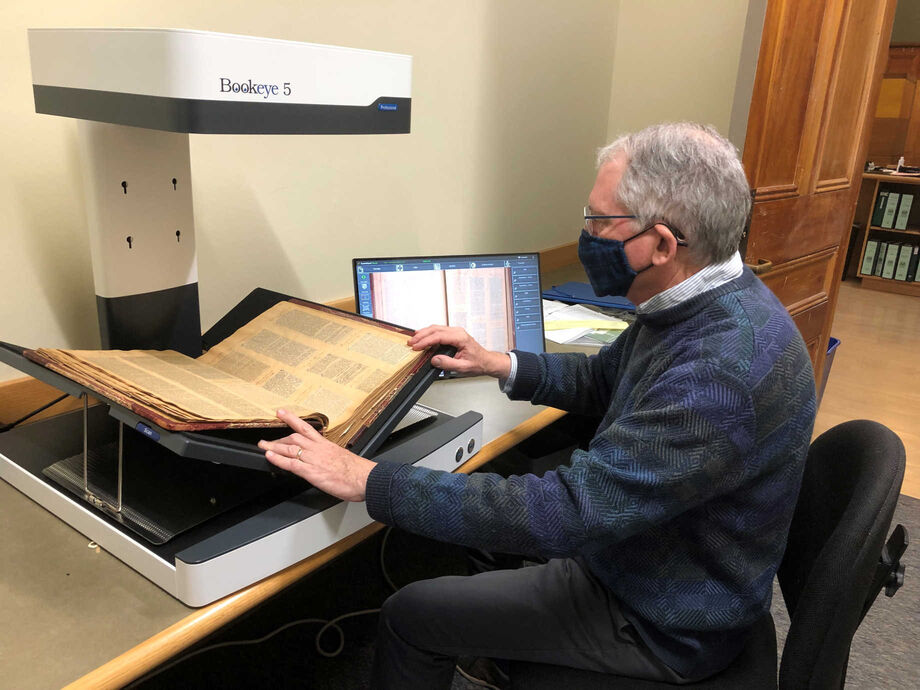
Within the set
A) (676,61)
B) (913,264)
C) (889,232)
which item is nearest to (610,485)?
(676,61)

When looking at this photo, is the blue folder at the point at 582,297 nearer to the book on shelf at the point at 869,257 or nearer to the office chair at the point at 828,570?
the office chair at the point at 828,570

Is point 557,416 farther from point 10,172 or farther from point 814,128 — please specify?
point 814,128

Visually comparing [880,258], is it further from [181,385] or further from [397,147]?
[181,385]

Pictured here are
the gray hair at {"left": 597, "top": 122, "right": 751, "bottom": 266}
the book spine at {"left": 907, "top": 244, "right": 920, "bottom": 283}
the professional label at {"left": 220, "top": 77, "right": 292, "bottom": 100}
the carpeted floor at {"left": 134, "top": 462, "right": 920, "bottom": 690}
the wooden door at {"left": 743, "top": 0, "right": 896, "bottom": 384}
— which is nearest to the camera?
the professional label at {"left": 220, "top": 77, "right": 292, "bottom": 100}

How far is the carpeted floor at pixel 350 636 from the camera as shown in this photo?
1.60 m

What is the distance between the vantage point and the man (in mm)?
868

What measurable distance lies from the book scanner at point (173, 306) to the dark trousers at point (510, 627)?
8.1 inches

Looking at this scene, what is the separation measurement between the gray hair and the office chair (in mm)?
350

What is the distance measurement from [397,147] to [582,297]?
62 cm

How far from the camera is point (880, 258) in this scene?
5.27 meters

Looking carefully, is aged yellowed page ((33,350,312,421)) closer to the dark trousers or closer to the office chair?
the dark trousers

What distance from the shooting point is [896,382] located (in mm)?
3492

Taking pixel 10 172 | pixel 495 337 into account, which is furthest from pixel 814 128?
pixel 10 172

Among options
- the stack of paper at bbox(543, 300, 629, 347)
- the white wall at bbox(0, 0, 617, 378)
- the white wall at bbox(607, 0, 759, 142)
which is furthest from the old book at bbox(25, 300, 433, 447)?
the white wall at bbox(607, 0, 759, 142)
